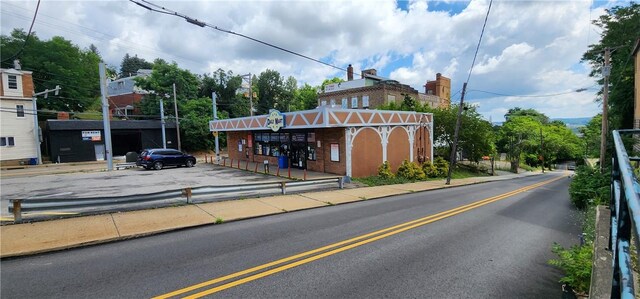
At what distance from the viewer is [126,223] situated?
8500mm

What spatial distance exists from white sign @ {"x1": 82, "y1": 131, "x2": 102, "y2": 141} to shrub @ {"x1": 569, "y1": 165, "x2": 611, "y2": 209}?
42.2 meters

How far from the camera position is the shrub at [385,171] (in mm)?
21578

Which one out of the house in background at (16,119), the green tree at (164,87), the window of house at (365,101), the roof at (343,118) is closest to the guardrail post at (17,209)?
the roof at (343,118)

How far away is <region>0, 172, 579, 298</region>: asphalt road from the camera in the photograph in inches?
189

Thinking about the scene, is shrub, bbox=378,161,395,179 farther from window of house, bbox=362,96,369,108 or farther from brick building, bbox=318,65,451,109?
window of house, bbox=362,96,369,108

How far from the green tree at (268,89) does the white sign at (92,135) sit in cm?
2720

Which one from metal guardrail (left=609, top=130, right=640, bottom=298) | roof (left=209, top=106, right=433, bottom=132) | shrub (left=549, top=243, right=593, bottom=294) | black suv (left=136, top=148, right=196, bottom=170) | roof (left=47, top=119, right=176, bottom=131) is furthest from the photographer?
roof (left=47, top=119, right=176, bottom=131)

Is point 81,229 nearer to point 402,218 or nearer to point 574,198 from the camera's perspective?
point 402,218

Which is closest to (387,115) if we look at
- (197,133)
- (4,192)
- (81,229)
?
(81,229)

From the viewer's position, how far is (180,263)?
19.0 ft

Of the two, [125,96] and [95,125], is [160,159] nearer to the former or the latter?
[95,125]

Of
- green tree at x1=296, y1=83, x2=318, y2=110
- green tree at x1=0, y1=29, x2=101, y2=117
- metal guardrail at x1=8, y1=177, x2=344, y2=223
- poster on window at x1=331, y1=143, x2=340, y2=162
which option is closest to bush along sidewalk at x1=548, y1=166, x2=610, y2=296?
metal guardrail at x1=8, y1=177, x2=344, y2=223

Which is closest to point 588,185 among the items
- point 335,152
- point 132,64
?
point 335,152

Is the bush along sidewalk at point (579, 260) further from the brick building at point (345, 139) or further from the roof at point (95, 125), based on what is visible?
the roof at point (95, 125)
